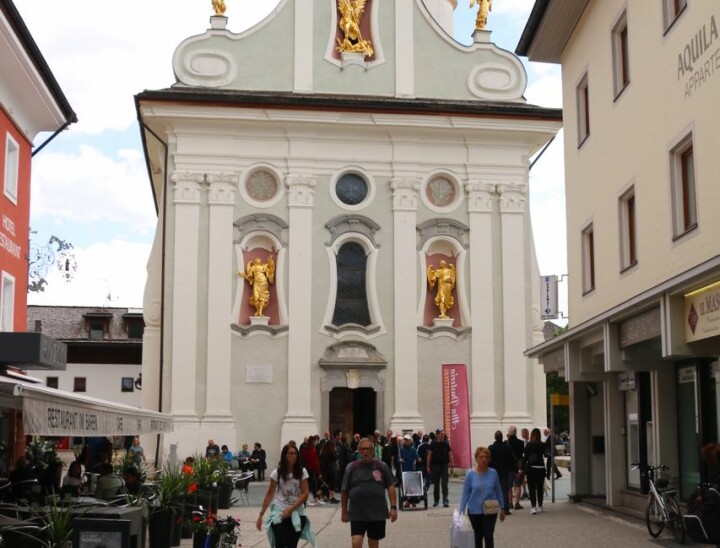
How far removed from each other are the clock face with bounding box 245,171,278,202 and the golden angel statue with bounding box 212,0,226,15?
555 centimetres

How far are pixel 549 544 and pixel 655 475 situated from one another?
220cm

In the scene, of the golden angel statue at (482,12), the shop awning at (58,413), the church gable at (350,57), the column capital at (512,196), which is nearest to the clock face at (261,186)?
the church gable at (350,57)

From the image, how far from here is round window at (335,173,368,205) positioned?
3578cm

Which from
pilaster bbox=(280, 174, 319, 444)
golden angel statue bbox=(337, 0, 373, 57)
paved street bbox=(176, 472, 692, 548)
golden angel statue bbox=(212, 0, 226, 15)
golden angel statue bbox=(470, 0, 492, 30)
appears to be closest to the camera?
paved street bbox=(176, 472, 692, 548)

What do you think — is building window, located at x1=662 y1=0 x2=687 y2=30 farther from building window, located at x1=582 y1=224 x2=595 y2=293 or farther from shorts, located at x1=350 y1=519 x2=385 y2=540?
shorts, located at x1=350 y1=519 x2=385 y2=540

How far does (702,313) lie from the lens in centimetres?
1299

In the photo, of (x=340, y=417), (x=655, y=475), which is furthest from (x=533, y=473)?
(x=340, y=417)

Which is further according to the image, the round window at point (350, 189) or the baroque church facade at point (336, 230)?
the round window at point (350, 189)

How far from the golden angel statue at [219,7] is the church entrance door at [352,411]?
12.6 metres

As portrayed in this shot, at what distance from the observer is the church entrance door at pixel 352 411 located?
116 feet

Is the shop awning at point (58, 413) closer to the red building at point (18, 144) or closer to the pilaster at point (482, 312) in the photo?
the red building at point (18, 144)

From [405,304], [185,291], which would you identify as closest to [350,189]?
[405,304]

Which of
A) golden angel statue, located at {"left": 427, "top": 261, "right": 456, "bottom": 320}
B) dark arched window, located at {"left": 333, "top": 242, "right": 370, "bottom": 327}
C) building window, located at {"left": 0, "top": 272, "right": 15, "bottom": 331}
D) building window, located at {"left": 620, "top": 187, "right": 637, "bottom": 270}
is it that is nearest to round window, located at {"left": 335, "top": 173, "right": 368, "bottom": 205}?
dark arched window, located at {"left": 333, "top": 242, "right": 370, "bottom": 327}

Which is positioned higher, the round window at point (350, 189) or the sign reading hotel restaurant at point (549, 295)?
the round window at point (350, 189)
